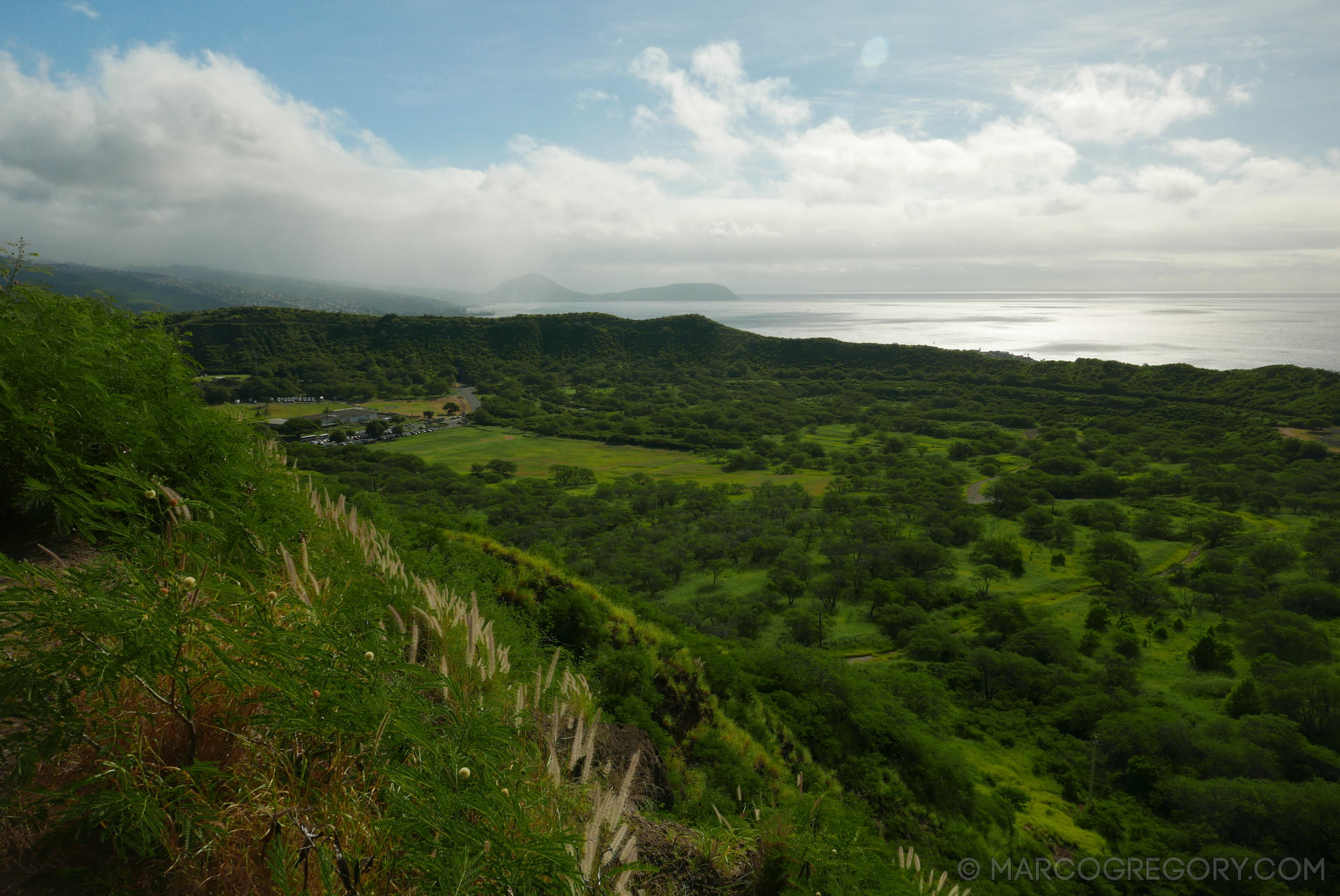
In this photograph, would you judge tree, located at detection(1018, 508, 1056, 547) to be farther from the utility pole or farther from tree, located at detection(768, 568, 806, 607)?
the utility pole

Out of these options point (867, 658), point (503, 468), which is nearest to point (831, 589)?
point (867, 658)

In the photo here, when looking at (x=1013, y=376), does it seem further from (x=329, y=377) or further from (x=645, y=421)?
(x=329, y=377)

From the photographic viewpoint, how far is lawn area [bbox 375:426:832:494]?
65.1 metres

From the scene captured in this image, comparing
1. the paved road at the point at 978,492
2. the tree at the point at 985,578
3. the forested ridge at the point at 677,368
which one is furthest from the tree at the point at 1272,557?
the forested ridge at the point at 677,368

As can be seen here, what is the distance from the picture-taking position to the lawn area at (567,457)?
65.1 m

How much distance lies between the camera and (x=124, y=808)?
211 cm

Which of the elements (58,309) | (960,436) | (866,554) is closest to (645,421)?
(960,436)

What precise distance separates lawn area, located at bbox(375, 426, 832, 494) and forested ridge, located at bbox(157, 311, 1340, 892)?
2.56 meters

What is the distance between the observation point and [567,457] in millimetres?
72500

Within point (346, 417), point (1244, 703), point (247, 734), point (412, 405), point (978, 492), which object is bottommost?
point (1244, 703)

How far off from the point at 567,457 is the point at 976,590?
47479 mm

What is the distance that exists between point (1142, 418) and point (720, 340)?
80.7 metres

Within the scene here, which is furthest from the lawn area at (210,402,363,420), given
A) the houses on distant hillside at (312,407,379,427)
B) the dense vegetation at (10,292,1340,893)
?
the dense vegetation at (10,292,1340,893)

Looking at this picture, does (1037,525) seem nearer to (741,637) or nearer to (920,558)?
(920,558)
